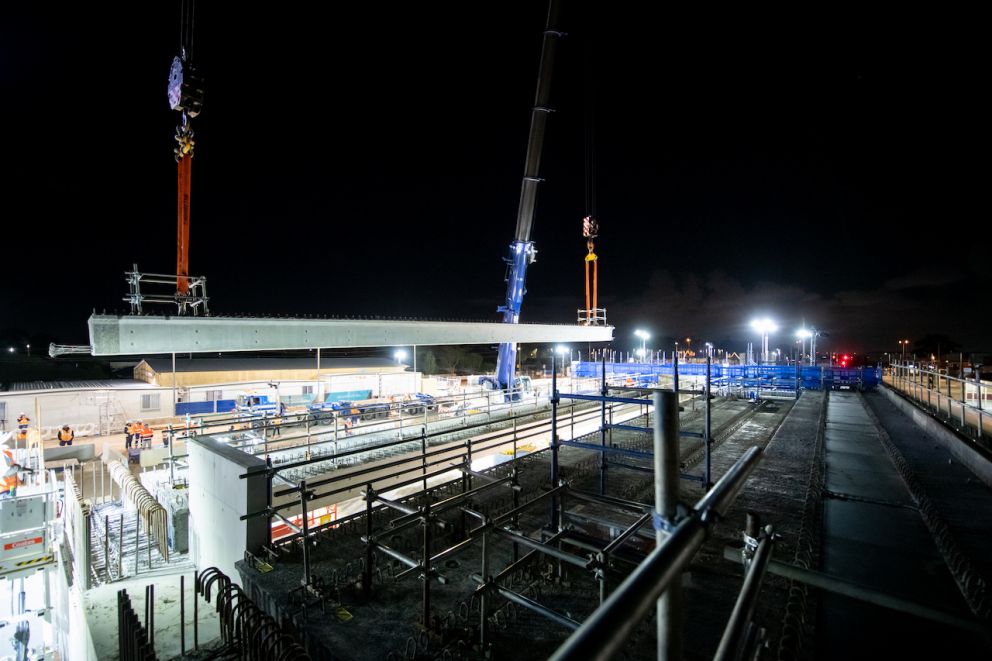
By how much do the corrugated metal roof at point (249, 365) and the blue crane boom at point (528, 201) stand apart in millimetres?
16240

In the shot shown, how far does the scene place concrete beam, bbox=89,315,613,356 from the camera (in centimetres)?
469

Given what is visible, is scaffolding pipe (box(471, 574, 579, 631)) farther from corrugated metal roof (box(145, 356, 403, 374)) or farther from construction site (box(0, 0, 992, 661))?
corrugated metal roof (box(145, 356, 403, 374))

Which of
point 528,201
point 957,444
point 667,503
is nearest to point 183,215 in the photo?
point 667,503

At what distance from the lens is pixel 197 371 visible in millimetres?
26219

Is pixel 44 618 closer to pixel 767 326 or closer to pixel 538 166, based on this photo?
pixel 538 166

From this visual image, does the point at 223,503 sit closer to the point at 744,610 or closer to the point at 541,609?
the point at 541,609

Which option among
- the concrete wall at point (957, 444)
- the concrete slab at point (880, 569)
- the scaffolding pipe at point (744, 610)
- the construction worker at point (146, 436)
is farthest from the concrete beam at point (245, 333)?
the construction worker at point (146, 436)

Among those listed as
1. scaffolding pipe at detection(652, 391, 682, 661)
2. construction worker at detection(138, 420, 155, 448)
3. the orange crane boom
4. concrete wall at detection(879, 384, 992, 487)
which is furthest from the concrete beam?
construction worker at detection(138, 420, 155, 448)

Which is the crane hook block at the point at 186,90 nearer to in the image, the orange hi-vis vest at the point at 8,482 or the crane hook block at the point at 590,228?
the orange hi-vis vest at the point at 8,482

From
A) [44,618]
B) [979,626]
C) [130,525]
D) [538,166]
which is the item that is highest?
[538,166]

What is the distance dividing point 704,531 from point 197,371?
31.1m

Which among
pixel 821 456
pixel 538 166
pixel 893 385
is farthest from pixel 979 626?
pixel 893 385

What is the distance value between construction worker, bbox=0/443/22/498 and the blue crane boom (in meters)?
14.9

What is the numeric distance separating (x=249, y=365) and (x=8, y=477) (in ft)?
68.1
